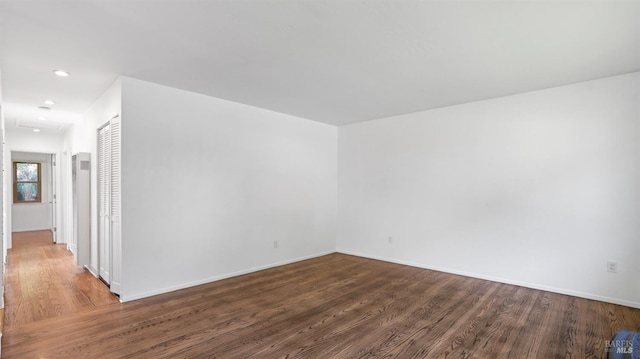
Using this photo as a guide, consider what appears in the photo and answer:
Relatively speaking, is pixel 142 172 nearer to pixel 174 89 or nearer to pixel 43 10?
pixel 174 89

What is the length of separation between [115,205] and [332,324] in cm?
292

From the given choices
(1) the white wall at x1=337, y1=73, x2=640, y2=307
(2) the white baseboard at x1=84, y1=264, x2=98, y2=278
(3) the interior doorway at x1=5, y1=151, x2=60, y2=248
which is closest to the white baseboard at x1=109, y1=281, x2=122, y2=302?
(2) the white baseboard at x1=84, y1=264, x2=98, y2=278

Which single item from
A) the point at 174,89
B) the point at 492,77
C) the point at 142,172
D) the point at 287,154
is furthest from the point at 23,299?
the point at 492,77

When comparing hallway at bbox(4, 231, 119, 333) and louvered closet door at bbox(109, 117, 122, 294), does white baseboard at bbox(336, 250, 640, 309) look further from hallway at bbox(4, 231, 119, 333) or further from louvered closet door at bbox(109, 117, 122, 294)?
hallway at bbox(4, 231, 119, 333)

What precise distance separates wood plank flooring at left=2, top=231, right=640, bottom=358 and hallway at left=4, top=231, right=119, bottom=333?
0.08 meters

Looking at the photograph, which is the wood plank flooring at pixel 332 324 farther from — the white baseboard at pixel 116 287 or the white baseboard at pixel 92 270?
the white baseboard at pixel 92 270

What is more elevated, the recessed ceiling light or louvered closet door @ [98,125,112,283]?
the recessed ceiling light

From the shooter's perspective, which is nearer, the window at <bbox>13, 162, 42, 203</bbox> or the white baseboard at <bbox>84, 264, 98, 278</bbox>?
the white baseboard at <bbox>84, 264, 98, 278</bbox>

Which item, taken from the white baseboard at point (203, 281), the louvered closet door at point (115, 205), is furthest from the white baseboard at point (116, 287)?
the white baseboard at point (203, 281)

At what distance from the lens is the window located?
8.47m

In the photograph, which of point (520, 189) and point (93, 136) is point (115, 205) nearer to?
point (93, 136)

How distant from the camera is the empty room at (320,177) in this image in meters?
2.43

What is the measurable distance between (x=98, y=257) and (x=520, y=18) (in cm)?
561

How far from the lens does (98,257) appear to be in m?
4.34
